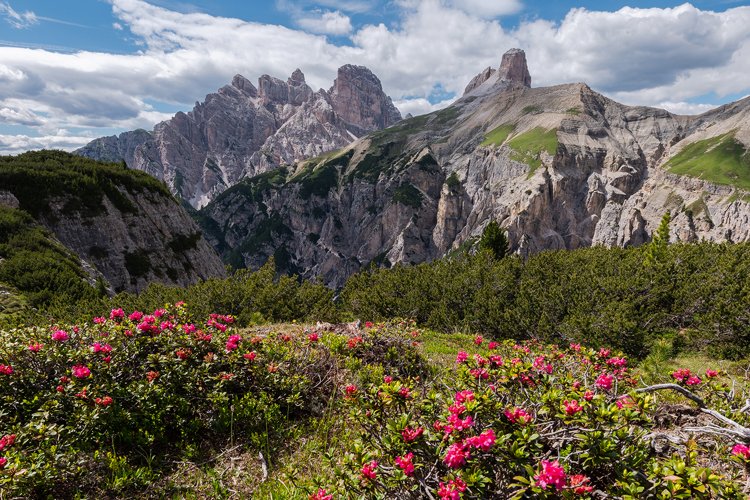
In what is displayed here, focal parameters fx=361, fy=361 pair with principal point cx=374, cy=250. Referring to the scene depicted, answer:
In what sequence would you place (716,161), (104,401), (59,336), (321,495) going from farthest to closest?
1. (716,161)
2. (59,336)
3. (104,401)
4. (321,495)

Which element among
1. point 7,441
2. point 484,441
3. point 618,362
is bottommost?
point 618,362

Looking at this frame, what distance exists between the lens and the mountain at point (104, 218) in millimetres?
57281

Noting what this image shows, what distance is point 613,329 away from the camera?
1902 cm

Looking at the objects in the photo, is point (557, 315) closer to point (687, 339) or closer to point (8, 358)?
point (687, 339)

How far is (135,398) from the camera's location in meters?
6.11

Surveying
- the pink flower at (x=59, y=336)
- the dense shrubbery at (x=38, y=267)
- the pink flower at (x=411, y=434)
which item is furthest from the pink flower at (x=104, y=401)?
the dense shrubbery at (x=38, y=267)

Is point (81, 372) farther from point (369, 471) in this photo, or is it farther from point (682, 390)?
point (682, 390)

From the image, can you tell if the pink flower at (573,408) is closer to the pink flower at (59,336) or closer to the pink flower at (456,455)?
the pink flower at (456,455)

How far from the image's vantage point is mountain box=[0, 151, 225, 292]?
188 feet

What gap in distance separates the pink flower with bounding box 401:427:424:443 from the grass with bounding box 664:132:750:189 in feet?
666

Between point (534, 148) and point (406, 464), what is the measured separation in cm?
21162

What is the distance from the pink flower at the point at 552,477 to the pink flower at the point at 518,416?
60cm

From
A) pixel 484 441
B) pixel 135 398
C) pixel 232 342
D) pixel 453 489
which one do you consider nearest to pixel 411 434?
pixel 453 489

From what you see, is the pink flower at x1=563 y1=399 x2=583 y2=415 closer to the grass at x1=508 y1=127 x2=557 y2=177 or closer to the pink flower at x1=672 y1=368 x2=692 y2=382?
the pink flower at x1=672 y1=368 x2=692 y2=382
